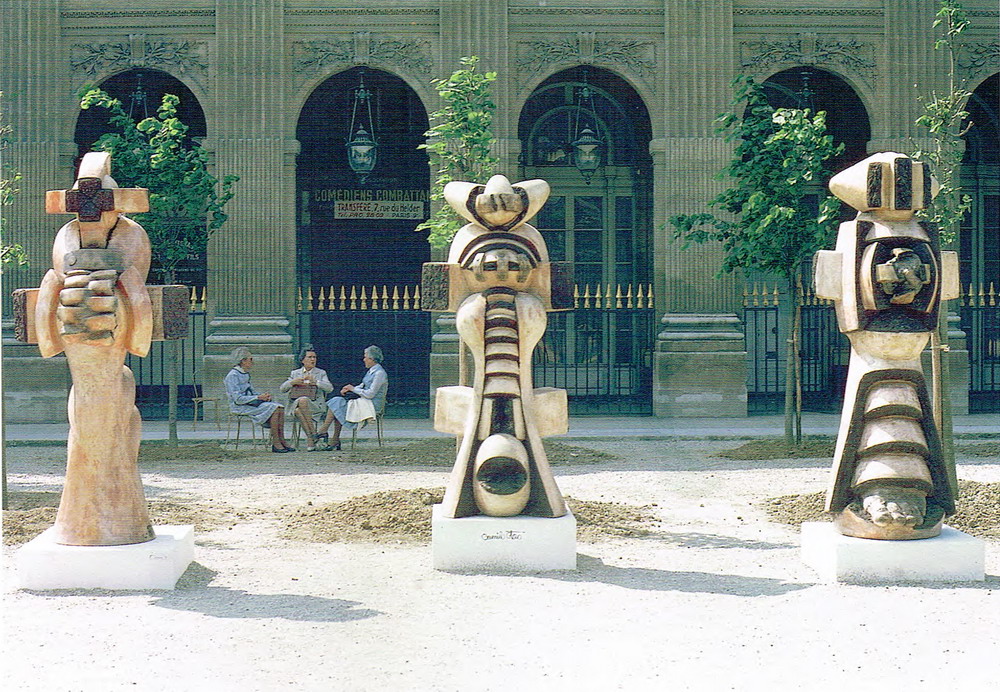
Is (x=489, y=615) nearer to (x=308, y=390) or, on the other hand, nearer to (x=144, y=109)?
(x=308, y=390)

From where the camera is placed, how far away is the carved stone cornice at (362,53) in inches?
730

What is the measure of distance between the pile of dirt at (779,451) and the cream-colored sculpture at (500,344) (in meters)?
6.11

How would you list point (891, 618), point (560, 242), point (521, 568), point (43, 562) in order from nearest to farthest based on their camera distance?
point (891, 618) → point (43, 562) → point (521, 568) → point (560, 242)

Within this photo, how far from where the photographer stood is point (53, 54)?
18.4 meters

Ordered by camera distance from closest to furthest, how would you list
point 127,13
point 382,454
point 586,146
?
point 382,454, point 127,13, point 586,146

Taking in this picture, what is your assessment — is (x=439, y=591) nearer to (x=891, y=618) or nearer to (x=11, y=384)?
(x=891, y=618)

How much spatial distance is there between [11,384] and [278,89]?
570 cm

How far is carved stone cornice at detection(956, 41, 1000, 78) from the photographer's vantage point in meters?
18.7

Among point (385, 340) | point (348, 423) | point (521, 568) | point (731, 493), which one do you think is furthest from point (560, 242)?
point (521, 568)

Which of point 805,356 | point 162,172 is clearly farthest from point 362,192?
point 805,356

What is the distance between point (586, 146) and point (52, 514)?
452 inches

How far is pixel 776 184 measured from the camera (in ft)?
46.2

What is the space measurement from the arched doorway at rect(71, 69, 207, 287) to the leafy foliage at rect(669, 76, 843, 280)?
29.6 ft

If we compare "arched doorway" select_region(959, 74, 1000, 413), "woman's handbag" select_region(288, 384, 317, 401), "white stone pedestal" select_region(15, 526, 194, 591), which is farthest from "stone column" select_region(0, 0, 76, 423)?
"arched doorway" select_region(959, 74, 1000, 413)
